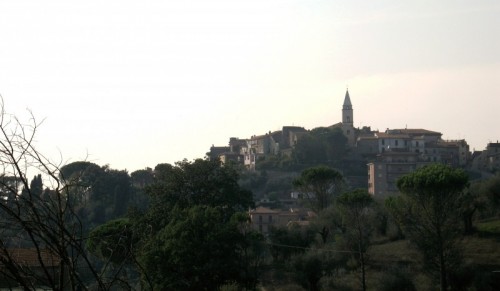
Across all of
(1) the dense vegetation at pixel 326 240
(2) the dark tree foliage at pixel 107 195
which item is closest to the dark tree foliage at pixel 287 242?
(1) the dense vegetation at pixel 326 240

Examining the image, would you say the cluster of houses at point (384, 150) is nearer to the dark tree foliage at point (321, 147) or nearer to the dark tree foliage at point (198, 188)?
the dark tree foliage at point (321, 147)

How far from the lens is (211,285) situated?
32.9 metres

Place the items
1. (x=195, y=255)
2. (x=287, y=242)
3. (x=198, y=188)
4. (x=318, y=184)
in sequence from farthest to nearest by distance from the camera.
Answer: (x=318, y=184)
(x=287, y=242)
(x=198, y=188)
(x=195, y=255)

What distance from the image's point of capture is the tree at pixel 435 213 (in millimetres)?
37938

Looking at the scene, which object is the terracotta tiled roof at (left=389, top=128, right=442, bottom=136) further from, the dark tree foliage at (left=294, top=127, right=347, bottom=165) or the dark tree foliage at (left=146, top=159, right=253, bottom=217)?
the dark tree foliage at (left=146, top=159, right=253, bottom=217)

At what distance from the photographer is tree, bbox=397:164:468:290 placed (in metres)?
37.9

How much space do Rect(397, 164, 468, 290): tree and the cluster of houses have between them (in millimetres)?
48640

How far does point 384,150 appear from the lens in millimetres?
118375

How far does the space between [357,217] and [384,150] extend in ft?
239

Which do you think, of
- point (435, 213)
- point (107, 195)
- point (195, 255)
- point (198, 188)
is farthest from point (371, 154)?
point (195, 255)

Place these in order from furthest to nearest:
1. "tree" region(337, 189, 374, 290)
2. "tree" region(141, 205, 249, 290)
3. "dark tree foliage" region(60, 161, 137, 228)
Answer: "dark tree foliage" region(60, 161, 137, 228), "tree" region(337, 189, 374, 290), "tree" region(141, 205, 249, 290)

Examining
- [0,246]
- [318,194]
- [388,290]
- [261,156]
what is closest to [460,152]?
[261,156]

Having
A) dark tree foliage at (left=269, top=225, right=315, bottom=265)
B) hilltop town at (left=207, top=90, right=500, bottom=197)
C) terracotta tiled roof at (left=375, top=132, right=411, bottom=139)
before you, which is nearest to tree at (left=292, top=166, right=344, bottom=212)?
dark tree foliage at (left=269, top=225, right=315, bottom=265)

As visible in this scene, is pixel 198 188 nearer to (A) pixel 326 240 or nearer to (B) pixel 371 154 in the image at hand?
(A) pixel 326 240
